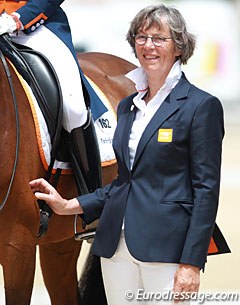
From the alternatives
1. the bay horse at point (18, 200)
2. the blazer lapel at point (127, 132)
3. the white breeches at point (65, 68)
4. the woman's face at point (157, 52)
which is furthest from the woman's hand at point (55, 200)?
the white breeches at point (65, 68)

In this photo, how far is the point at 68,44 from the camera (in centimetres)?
451

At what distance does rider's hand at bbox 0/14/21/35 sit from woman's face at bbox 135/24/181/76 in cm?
104

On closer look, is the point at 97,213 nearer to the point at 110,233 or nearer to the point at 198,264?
the point at 110,233

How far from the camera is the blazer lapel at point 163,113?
315 cm

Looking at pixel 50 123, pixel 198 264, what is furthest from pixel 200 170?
pixel 50 123

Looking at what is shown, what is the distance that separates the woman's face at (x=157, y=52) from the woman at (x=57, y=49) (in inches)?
44.8

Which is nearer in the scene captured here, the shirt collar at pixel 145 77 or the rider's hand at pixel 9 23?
the shirt collar at pixel 145 77

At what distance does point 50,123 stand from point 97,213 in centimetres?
87

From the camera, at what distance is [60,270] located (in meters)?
5.04

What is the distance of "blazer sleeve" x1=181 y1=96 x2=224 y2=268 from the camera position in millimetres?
3068

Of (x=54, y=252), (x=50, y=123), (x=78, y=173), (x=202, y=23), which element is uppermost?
(x=50, y=123)

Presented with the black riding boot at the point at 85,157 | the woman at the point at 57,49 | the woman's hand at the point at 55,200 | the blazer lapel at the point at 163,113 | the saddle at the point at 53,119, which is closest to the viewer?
the blazer lapel at the point at 163,113

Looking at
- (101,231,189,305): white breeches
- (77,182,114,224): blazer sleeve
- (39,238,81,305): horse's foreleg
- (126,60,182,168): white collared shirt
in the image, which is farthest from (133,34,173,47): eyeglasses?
(39,238,81,305): horse's foreleg

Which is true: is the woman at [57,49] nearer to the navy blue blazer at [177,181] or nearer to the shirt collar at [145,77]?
the shirt collar at [145,77]
